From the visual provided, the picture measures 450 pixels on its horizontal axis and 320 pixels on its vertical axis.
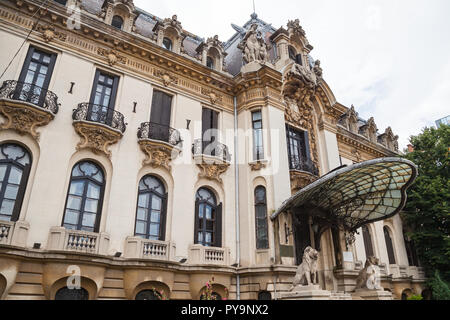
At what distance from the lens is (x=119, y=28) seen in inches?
595

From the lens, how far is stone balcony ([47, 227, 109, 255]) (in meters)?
10.1

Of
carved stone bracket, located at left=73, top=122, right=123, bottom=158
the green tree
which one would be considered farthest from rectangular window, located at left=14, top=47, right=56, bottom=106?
the green tree

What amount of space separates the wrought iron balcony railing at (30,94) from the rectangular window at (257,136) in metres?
9.08

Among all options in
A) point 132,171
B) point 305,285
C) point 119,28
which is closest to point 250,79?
point 119,28

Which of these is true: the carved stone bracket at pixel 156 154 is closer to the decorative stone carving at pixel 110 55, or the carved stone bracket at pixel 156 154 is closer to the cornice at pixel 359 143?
the decorative stone carving at pixel 110 55

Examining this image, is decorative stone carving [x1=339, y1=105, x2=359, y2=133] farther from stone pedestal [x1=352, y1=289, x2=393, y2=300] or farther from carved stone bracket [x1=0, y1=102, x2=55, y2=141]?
carved stone bracket [x1=0, y1=102, x2=55, y2=141]

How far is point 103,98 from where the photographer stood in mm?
13570

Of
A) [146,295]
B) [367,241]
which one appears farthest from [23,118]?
[367,241]

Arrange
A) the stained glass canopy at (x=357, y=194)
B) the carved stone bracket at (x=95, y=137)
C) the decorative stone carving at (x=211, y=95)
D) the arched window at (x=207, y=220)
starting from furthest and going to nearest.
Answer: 1. the decorative stone carving at (x=211, y=95)
2. the arched window at (x=207, y=220)
3. the stained glass canopy at (x=357, y=194)
4. the carved stone bracket at (x=95, y=137)

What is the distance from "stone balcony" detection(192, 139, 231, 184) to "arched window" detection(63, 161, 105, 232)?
442 centimetres

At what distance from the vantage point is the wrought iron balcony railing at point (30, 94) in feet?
35.9

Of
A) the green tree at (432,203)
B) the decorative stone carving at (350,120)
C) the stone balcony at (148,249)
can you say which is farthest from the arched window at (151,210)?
the green tree at (432,203)
